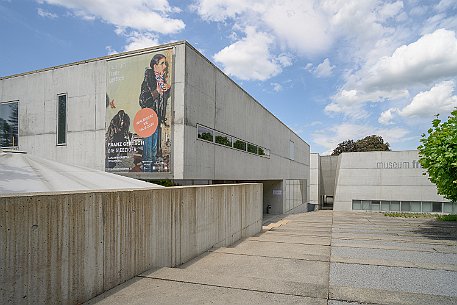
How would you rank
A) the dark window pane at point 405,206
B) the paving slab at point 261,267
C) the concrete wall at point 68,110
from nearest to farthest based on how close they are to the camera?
the paving slab at point 261,267 < the concrete wall at point 68,110 < the dark window pane at point 405,206

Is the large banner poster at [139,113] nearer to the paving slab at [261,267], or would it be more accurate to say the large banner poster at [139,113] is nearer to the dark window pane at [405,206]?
the paving slab at [261,267]

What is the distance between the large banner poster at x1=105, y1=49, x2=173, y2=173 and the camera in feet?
44.5

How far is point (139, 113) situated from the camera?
14102 millimetres

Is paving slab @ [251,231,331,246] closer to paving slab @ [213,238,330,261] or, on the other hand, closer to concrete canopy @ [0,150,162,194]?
paving slab @ [213,238,330,261]

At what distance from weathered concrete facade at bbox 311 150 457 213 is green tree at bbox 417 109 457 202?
2978 cm

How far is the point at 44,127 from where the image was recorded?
55.9ft

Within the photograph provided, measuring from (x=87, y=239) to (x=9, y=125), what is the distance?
17.2m

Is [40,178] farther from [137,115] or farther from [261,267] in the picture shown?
[137,115]

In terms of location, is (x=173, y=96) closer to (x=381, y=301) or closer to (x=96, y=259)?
(x=96, y=259)

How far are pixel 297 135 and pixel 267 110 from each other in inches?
631

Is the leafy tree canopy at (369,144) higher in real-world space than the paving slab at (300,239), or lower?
higher

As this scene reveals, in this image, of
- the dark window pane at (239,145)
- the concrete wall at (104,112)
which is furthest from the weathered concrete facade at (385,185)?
the concrete wall at (104,112)

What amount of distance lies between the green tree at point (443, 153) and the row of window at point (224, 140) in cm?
886

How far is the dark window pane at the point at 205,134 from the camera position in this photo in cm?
1468
